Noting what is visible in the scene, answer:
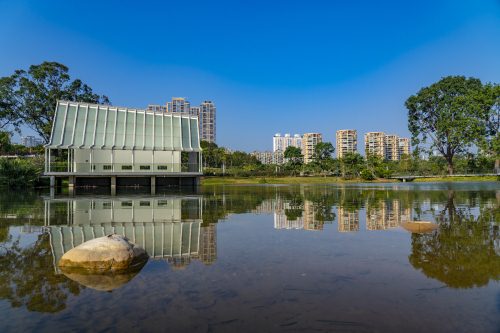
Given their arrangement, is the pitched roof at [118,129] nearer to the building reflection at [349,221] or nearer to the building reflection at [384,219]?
the building reflection at [349,221]

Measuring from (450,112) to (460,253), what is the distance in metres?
81.0

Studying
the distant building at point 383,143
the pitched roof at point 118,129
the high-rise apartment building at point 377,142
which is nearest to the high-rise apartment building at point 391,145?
the distant building at point 383,143

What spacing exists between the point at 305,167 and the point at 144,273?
338 ft

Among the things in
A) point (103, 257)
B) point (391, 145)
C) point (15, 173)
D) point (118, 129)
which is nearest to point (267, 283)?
point (103, 257)

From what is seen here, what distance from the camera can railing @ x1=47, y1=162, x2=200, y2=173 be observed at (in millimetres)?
43219

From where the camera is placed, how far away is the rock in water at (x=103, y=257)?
25.8 feet

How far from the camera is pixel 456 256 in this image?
883 cm

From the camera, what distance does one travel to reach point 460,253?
29.9 ft

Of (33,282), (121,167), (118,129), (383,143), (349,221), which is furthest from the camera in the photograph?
(383,143)

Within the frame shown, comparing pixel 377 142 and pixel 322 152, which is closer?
pixel 322 152

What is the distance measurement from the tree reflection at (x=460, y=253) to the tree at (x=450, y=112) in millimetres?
70066

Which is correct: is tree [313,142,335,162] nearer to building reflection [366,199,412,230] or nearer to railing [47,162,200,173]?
railing [47,162,200,173]

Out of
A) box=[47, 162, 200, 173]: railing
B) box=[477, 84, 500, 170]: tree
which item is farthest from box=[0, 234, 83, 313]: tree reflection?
box=[477, 84, 500, 170]: tree

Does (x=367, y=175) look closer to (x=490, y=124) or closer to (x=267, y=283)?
(x=490, y=124)
